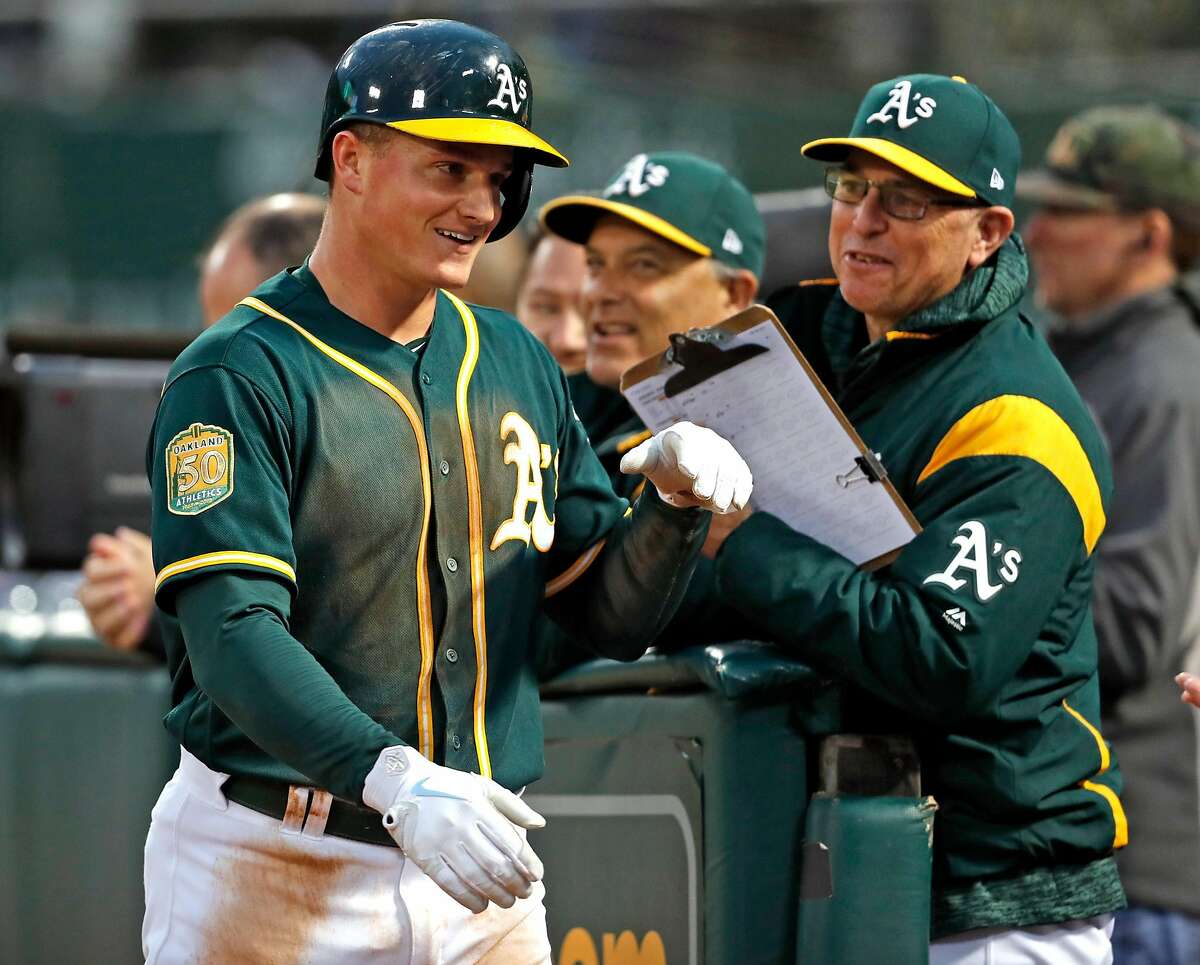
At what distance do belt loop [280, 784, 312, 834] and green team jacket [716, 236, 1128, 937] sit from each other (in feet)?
2.83

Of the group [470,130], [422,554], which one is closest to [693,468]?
→ [422,554]

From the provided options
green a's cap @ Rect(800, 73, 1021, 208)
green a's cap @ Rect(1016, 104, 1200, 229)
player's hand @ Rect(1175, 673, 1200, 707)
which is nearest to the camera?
player's hand @ Rect(1175, 673, 1200, 707)

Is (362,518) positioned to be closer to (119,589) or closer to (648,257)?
(648,257)

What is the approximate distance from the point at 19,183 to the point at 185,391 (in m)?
8.37

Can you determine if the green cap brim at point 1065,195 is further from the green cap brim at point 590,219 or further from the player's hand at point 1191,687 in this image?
the player's hand at point 1191,687

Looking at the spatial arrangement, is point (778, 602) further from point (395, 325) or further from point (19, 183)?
point (19, 183)

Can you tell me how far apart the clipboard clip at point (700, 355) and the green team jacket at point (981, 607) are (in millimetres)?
254

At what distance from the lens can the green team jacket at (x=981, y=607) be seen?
2918 millimetres

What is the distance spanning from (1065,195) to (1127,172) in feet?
0.53

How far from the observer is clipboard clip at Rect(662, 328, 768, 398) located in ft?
10.0

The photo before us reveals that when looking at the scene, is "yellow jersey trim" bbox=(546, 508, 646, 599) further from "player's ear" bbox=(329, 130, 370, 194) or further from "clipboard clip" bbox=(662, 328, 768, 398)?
"player's ear" bbox=(329, 130, 370, 194)

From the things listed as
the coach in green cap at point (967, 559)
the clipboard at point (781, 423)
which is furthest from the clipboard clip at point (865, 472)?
the coach in green cap at point (967, 559)

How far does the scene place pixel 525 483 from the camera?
2711 millimetres

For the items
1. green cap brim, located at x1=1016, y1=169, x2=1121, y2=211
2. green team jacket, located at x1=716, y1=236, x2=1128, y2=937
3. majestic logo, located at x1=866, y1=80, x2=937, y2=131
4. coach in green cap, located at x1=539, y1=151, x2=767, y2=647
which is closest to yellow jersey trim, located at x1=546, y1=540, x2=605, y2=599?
green team jacket, located at x1=716, y1=236, x2=1128, y2=937
